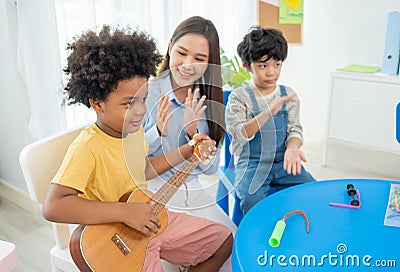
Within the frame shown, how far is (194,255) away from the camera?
1165 mm

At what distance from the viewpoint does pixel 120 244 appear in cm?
100

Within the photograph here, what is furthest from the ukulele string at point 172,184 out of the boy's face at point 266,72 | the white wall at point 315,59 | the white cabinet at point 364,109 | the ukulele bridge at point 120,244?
the white cabinet at point 364,109

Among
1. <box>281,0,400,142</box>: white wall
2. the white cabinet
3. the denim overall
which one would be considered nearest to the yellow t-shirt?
the denim overall

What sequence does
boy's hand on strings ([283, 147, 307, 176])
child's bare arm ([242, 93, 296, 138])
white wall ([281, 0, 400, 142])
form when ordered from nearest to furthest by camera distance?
child's bare arm ([242, 93, 296, 138]) < boy's hand on strings ([283, 147, 307, 176]) < white wall ([281, 0, 400, 142])

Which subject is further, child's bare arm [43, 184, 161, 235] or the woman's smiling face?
the woman's smiling face

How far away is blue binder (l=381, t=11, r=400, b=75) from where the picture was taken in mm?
2332

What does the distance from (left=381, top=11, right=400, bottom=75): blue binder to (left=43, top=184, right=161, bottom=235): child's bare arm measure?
186 centimetres

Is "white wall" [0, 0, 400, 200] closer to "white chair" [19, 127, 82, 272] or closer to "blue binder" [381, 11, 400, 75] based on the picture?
"blue binder" [381, 11, 400, 75]

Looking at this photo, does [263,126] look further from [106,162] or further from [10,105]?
[10,105]

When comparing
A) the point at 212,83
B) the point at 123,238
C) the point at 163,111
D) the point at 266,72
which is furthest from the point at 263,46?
the point at 123,238

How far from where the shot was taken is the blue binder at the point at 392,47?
91.8 inches

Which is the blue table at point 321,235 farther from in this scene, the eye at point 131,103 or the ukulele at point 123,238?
the eye at point 131,103

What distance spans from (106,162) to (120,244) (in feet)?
0.66

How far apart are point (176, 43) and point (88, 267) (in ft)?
2.13
